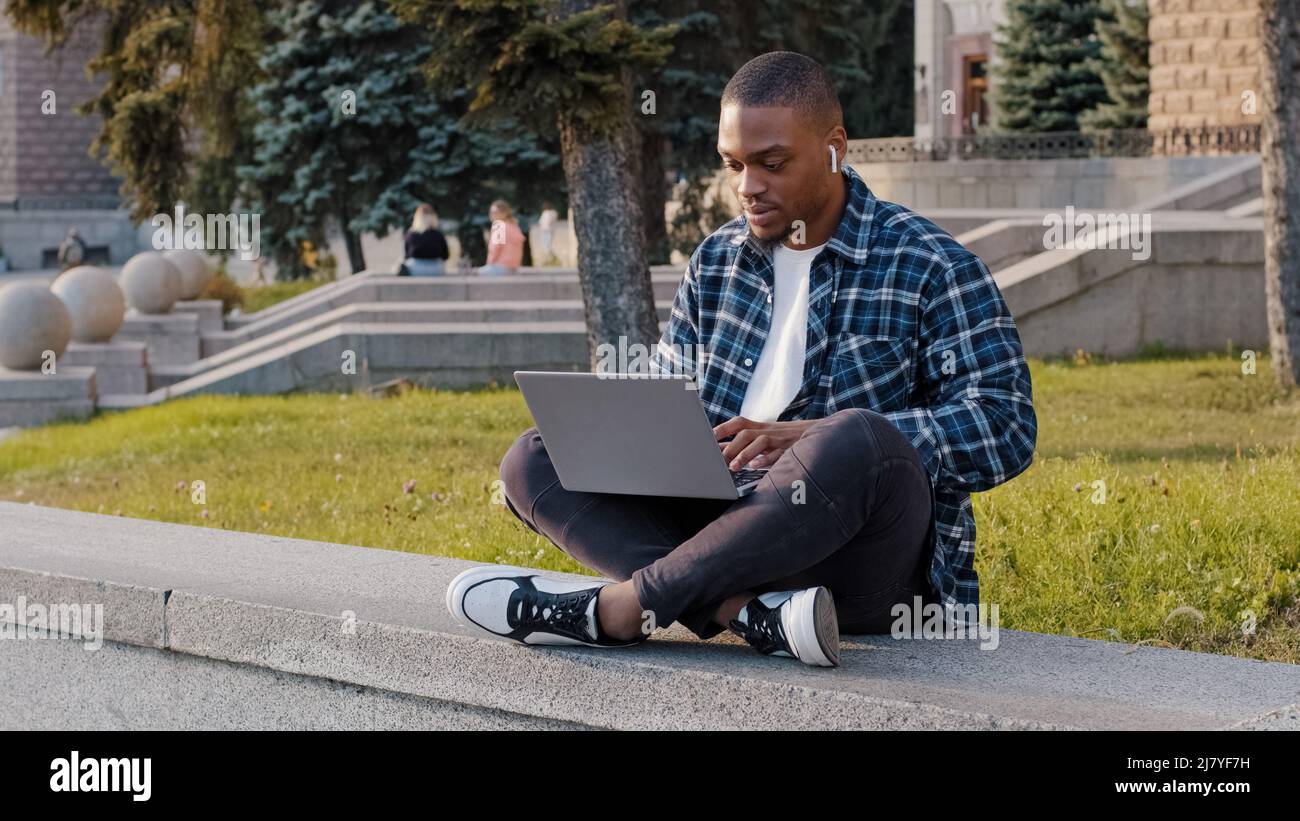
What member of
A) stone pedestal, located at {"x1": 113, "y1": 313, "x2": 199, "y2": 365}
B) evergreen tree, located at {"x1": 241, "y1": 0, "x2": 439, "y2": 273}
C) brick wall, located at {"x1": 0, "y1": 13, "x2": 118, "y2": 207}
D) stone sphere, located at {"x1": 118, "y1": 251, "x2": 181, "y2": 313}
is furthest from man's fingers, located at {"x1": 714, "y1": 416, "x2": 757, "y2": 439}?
brick wall, located at {"x1": 0, "y1": 13, "x2": 118, "y2": 207}

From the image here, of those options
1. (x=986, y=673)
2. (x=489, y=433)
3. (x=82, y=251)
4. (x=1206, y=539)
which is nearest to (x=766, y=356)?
(x=986, y=673)

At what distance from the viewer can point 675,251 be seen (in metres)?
22.3

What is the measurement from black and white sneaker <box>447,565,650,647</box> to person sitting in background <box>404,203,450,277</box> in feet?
48.0

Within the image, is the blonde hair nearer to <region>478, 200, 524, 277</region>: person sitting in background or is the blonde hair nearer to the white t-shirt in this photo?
<region>478, 200, 524, 277</region>: person sitting in background

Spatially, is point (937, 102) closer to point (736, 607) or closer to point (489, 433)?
point (489, 433)

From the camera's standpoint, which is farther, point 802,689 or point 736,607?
point 736,607

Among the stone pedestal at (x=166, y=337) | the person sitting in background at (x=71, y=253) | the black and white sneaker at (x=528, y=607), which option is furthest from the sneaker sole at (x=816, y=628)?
the person sitting in background at (x=71, y=253)

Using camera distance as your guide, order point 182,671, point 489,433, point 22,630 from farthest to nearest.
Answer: point 489,433 < point 22,630 < point 182,671

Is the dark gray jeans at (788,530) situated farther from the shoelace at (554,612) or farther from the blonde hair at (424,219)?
the blonde hair at (424,219)

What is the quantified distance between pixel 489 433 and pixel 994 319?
674 centimetres

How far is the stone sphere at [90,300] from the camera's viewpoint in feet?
51.1

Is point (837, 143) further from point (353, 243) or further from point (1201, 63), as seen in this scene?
point (353, 243)

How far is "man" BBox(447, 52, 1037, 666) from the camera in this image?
3320 millimetres
